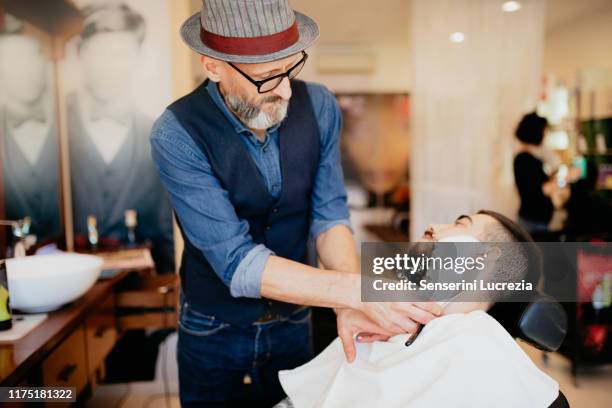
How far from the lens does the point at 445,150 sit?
78.1 inches

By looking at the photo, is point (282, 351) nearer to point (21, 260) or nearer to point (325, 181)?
point (325, 181)

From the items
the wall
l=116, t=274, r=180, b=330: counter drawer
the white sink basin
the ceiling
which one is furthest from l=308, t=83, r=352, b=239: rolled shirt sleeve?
the wall

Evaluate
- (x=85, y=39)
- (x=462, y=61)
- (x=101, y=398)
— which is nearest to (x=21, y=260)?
(x=85, y=39)

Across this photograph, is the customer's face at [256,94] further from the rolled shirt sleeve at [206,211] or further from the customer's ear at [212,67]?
the rolled shirt sleeve at [206,211]

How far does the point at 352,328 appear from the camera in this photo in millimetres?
924

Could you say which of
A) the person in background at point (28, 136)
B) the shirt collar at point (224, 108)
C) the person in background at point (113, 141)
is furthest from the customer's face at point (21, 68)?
the shirt collar at point (224, 108)

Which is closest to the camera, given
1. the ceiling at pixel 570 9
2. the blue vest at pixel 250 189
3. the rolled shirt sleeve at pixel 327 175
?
the blue vest at pixel 250 189

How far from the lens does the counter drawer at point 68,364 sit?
45.8 inches

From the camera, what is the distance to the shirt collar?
103cm

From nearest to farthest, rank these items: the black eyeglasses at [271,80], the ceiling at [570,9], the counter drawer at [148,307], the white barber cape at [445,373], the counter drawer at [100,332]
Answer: the white barber cape at [445,373] < the black eyeglasses at [271,80] < the counter drawer at [100,332] < the counter drawer at [148,307] < the ceiling at [570,9]

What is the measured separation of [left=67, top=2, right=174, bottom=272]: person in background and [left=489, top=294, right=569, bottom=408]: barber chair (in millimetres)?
1029

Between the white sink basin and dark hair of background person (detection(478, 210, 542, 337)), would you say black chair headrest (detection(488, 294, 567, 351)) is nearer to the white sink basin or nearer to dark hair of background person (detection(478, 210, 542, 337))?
dark hair of background person (detection(478, 210, 542, 337))

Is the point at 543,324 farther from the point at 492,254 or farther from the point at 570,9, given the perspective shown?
the point at 570,9

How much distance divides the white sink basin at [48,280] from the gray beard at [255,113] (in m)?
0.67
